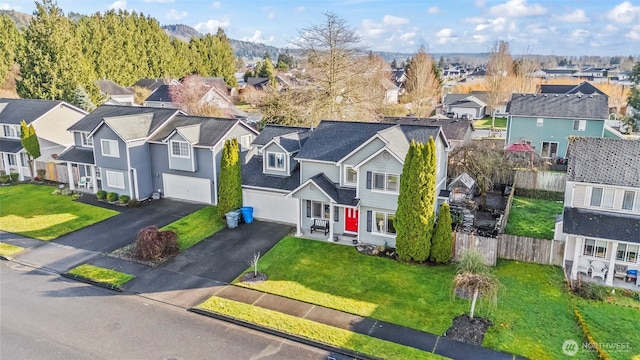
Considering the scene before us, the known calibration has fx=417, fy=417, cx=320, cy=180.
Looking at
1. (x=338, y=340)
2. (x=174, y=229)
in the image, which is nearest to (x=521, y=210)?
(x=338, y=340)

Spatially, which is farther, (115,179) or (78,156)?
(78,156)

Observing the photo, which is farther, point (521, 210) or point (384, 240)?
point (521, 210)

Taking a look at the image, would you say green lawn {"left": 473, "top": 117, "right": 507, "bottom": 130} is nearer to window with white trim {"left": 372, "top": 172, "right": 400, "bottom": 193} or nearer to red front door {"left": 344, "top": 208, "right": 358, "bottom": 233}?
red front door {"left": 344, "top": 208, "right": 358, "bottom": 233}

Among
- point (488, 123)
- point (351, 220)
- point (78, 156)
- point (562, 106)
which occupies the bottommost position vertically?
point (351, 220)

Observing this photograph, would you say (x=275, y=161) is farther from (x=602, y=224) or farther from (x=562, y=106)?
(x=562, y=106)

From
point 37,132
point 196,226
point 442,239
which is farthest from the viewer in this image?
point 37,132

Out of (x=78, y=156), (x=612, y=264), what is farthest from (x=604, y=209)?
(x=78, y=156)

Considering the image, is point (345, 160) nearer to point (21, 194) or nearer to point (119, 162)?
point (119, 162)

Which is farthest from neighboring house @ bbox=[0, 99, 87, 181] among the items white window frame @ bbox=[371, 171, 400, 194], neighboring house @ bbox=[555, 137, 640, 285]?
neighboring house @ bbox=[555, 137, 640, 285]
